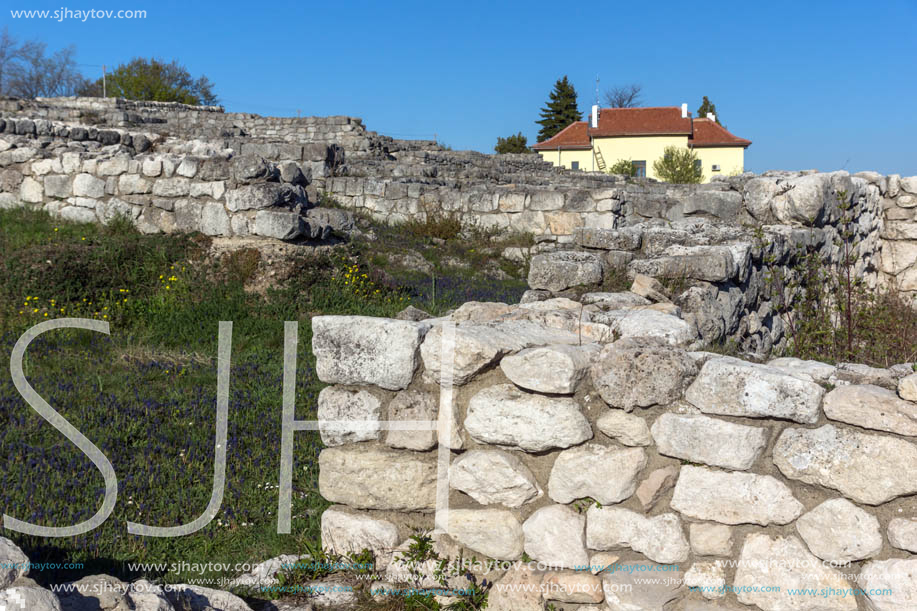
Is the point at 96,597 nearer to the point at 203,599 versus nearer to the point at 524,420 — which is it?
the point at 203,599

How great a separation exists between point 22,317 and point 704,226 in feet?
19.6

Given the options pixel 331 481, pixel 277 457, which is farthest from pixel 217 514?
pixel 331 481

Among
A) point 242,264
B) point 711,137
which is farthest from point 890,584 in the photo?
point 711,137

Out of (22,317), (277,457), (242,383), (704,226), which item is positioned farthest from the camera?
(22,317)

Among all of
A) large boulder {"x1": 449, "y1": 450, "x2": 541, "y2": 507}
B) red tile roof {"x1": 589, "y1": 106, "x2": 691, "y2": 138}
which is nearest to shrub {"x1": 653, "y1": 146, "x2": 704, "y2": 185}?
red tile roof {"x1": 589, "y1": 106, "x2": 691, "y2": 138}

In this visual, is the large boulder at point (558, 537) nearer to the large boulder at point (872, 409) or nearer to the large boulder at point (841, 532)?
the large boulder at point (841, 532)

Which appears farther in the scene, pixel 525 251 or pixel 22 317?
pixel 525 251

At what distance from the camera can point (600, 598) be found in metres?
2.55

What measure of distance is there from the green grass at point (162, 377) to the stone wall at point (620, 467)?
28.4 inches

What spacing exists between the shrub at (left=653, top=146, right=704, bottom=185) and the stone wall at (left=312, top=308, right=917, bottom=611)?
29.5 meters

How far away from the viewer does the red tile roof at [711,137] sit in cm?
3991

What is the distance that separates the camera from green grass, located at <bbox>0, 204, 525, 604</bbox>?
3344 mm

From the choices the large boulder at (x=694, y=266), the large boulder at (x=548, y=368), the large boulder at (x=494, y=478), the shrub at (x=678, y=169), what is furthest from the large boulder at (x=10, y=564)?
the shrub at (x=678, y=169)

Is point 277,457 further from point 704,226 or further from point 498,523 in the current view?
point 704,226
